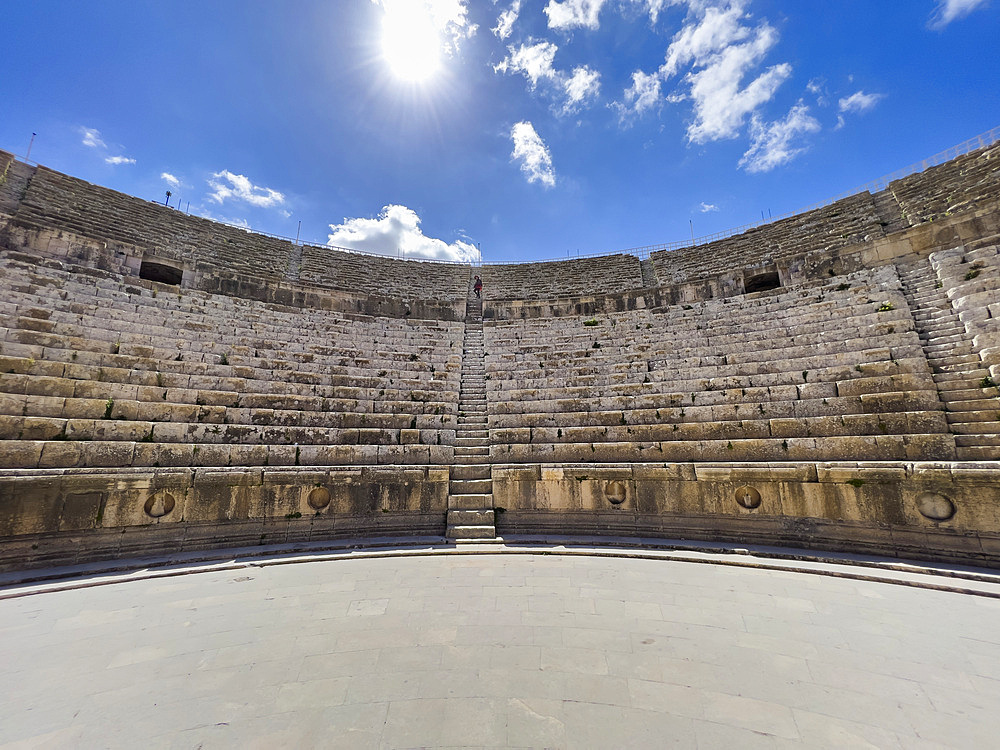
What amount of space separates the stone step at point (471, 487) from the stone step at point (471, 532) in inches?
30.1

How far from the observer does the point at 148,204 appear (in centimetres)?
1972

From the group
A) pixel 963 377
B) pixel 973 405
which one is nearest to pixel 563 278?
pixel 963 377

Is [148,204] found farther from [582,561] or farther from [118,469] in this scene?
[582,561]

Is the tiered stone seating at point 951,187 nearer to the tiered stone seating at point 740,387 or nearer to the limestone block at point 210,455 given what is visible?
the tiered stone seating at point 740,387

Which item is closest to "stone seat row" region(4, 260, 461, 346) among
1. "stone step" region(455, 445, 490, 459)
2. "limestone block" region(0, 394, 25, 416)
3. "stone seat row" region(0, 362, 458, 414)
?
"stone seat row" region(0, 362, 458, 414)

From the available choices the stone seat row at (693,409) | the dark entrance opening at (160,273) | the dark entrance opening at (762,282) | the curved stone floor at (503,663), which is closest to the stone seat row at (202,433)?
the stone seat row at (693,409)

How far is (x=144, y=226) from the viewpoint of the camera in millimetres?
18562

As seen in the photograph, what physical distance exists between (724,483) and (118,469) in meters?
10.6

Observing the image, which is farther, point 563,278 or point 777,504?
point 563,278

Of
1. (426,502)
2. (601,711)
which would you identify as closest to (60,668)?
(601,711)

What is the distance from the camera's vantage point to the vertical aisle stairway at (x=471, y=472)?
25.1 ft

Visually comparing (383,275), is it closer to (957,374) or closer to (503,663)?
(503,663)

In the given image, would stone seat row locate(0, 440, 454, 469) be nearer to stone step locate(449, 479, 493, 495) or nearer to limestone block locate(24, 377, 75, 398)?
stone step locate(449, 479, 493, 495)

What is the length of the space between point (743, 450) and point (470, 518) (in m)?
5.51
